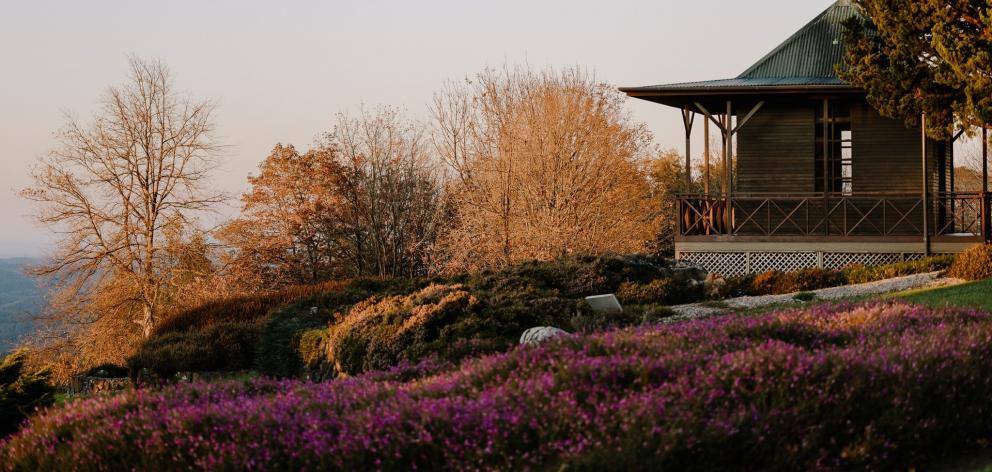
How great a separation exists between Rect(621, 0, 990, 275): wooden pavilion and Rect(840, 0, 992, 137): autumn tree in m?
1.05

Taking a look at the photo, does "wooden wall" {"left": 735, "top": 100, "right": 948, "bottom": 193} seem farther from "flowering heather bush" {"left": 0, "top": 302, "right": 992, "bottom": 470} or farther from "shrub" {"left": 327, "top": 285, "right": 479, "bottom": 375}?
"flowering heather bush" {"left": 0, "top": 302, "right": 992, "bottom": 470}

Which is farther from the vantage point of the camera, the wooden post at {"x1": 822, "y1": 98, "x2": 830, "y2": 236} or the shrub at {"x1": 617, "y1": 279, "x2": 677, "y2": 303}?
the wooden post at {"x1": 822, "y1": 98, "x2": 830, "y2": 236}

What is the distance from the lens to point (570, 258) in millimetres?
16484

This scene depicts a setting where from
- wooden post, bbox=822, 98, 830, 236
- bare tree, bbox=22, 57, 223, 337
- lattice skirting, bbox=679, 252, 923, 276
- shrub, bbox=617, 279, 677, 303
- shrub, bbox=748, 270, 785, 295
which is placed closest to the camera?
shrub, bbox=617, 279, 677, 303

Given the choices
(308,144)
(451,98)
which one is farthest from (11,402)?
(308,144)

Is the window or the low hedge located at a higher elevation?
the window

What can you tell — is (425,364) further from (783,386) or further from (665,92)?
(665,92)

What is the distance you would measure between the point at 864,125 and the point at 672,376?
1761 cm

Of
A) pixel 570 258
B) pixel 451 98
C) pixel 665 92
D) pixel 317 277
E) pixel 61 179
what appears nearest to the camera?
pixel 570 258

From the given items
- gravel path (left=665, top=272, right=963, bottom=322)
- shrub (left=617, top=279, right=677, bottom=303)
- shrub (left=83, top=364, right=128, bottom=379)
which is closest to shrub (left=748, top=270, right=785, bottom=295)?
gravel path (left=665, top=272, right=963, bottom=322)

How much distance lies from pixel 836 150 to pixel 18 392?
17913mm

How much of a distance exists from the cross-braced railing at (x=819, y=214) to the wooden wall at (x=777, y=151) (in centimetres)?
40

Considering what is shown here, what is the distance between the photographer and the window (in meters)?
21.2

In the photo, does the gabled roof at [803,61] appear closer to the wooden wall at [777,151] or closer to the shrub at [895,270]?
the wooden wall at [777,151]
